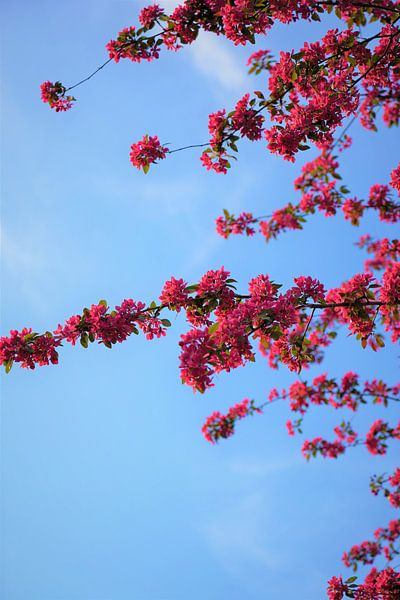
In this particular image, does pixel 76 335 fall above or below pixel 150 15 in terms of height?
below

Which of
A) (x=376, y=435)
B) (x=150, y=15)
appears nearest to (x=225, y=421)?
(x=376, y=435)

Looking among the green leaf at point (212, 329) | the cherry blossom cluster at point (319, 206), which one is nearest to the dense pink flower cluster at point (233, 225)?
the cherry blossom cluster at point (319, 206)

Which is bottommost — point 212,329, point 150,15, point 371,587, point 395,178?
point 371,587

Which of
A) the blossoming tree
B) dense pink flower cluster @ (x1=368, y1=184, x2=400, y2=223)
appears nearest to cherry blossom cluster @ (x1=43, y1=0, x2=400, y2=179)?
the blossoming tree

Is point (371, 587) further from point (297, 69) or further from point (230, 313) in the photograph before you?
point (297, 69)

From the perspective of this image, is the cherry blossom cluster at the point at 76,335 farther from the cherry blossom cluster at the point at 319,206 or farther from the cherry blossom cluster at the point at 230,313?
the cherry blossom cluster at the point at 319,206

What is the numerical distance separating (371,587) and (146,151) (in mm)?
6782

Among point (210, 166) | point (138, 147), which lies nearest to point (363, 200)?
point (210, 166)

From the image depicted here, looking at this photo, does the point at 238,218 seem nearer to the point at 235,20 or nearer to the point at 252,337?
the point at 235,20

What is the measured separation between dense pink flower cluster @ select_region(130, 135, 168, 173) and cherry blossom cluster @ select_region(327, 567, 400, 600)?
6471 millimetres

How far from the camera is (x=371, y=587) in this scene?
5.95 metres

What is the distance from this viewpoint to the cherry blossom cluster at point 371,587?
5.88 m

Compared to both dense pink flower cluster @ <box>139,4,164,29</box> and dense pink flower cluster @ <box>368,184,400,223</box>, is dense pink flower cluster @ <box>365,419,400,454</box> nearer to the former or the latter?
dense pink flower cluster @ <box>368,184,400,223</box>

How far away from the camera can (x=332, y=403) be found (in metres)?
A: 8.56
